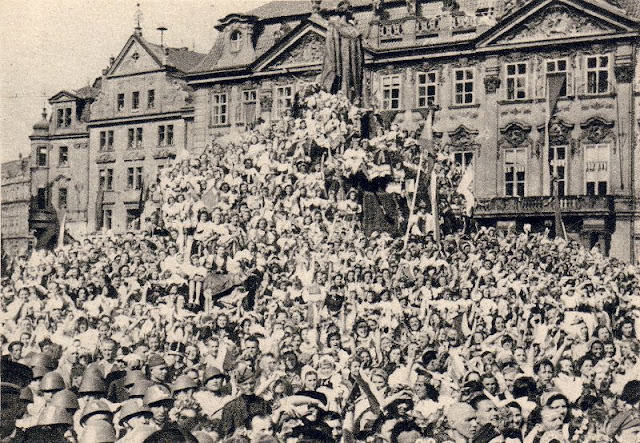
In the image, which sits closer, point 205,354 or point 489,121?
point 205,354

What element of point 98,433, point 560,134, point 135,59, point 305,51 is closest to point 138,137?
point 135,59

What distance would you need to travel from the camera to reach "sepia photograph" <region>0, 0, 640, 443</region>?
380 inches

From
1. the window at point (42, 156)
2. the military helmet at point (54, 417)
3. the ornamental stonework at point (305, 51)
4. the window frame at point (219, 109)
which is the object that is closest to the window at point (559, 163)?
the ornamental stonework at point (305, 51)

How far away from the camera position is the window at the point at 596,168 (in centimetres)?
3612

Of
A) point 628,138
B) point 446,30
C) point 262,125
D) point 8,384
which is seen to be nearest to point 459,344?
point 8,384

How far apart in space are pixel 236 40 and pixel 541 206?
17.5 metres

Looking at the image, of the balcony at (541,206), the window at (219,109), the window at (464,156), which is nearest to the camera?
the balcony at (541,206)

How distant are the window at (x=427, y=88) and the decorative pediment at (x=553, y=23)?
114 inches

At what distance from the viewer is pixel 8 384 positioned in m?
9.41

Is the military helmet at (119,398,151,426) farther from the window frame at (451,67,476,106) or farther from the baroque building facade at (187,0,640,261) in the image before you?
the window frame at (451,67,476,106)

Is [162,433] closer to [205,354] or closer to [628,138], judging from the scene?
[205,354]

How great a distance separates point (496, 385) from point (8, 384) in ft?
17.2

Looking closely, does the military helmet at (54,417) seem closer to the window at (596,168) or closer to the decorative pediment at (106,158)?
the window at (596,168)

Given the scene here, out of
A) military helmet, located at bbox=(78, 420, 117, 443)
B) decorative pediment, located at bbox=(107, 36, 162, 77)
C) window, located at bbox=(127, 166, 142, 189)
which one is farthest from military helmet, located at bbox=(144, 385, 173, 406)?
decorative pediment, located at bbox=(107, 36, 162, 77)
